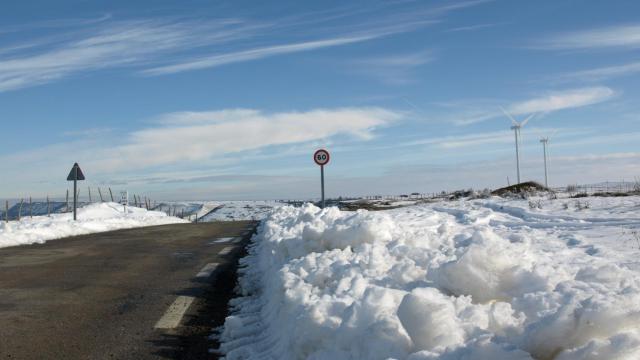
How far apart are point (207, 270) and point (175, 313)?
3.54m

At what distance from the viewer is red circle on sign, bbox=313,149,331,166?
1714cm

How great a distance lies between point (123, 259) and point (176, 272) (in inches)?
98.0

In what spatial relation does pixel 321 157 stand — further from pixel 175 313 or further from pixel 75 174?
pixel 75 174

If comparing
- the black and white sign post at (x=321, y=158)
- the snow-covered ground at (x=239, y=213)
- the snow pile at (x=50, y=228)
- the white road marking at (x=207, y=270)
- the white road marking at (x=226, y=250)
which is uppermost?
the black and white sign post at (x=321, y=158)

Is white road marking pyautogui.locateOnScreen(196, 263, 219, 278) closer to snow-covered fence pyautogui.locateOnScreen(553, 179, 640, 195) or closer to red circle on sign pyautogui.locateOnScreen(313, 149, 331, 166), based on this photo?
red circle on sign pyautogui.locateOnScreen(313, 149, 331, 166)

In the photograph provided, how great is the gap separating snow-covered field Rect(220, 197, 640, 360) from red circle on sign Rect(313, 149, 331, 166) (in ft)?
27.8

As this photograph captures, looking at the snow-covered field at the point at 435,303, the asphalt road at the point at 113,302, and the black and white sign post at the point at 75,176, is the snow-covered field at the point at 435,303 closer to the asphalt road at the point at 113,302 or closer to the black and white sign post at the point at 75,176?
the asphalt road at the point at 113,302

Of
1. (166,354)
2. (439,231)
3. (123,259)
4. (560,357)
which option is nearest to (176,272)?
(123,259)

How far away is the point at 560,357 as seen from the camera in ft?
8.93

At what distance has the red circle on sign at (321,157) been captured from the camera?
56.2ft

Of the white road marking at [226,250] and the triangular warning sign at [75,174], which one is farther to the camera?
the triangular warning sign at [75,174]

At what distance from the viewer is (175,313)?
6789 millimetres

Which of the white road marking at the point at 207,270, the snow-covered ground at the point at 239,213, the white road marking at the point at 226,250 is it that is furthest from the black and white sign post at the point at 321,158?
the snow-covered ground at the point at 239,213

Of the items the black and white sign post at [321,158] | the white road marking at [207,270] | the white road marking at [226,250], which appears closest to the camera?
the white road marking at [207,270]
